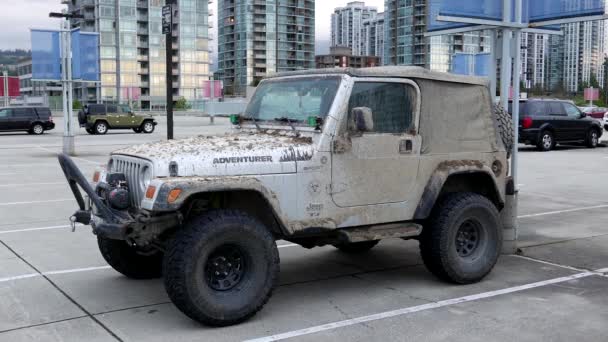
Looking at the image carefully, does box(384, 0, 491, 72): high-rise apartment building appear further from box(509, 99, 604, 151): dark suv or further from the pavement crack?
the pavement crack

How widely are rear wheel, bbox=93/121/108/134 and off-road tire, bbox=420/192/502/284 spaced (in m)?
34.3

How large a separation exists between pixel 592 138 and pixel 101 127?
2586 centimetres

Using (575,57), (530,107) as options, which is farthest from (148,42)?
(530,107)

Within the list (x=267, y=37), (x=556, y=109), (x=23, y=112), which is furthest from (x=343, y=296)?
(x=267, y=37)

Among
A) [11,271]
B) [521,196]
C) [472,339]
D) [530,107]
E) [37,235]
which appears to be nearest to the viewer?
[472,339]

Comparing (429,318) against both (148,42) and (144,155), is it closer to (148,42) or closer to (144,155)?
(144,155)

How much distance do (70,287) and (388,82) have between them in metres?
3.65

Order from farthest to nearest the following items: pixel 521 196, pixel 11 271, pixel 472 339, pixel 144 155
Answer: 1. pixel 521 196
2. pixel 11 271
3. pixel 144 155
4. pixel 472 339

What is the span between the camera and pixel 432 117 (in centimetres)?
664

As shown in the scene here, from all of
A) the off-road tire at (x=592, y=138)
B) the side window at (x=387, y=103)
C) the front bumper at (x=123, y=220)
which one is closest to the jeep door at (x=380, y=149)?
the side window at (x=387, y=103)

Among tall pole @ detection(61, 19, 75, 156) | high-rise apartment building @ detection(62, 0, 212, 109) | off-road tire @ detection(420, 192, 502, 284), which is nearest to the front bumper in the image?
off-road tire @ detection(420, 192, 502, 284)

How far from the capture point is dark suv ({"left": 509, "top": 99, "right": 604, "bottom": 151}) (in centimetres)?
2367

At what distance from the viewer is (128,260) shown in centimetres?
669

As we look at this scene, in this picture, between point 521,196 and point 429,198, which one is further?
point 521,196
